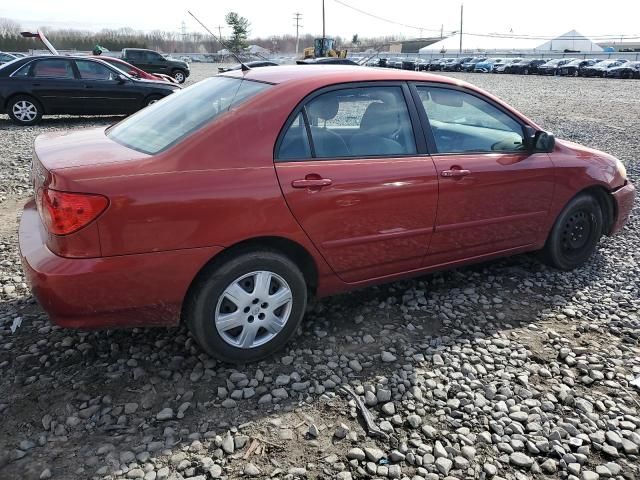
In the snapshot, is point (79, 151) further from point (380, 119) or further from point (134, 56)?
point (134, 56)

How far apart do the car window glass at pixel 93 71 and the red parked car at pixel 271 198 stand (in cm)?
894

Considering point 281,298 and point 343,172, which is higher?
point 343,172

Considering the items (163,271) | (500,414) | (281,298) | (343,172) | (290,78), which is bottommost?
(500,414)

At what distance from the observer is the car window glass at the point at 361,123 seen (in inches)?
123

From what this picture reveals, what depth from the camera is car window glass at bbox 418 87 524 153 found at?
360cm

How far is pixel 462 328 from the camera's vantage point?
11.5ft

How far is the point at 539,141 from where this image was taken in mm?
3908

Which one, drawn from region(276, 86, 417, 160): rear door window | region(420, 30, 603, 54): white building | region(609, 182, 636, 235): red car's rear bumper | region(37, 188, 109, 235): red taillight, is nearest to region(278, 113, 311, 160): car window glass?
region(276, 86, 417, 160): rear door window

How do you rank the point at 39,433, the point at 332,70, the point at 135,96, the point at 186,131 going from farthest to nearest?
the point at 135,96
the point at 332,70
the point at 186,131
the point at 39,433

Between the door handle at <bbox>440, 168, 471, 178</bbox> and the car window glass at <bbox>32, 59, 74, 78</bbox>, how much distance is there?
10.3 metres

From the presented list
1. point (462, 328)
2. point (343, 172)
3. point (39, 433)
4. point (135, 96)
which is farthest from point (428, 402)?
point (135, 96)

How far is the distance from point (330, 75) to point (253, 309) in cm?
152

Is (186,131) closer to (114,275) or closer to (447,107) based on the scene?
Result: (114,275)

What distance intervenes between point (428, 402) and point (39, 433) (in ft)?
6.32
